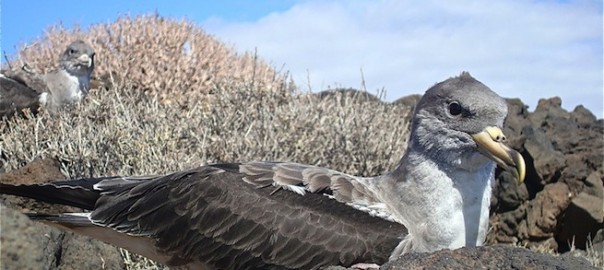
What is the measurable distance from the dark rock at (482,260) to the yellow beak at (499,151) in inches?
44.6

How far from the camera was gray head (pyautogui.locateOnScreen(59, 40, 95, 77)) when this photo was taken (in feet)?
36.7

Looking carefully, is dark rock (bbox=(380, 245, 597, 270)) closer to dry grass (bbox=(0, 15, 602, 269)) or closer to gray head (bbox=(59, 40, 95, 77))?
dry grass (bbox=(0, 15, 602, 269))

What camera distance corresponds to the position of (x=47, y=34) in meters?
13.8

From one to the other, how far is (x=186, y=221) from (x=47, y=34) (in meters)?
9.80

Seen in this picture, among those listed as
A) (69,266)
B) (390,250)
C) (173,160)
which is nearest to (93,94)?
(173,160)

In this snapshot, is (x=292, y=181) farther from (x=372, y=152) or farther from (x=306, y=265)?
(x=372, y=152)

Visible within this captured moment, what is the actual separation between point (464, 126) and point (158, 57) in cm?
817

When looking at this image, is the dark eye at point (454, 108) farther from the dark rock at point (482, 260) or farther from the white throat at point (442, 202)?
the dark rock at point (482, 260)

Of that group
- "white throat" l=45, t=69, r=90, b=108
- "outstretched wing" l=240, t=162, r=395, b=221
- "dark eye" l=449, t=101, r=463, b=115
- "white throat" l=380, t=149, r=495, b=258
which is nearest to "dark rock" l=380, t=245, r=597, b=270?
"white throat" l=380, t=149, r=495, b=258

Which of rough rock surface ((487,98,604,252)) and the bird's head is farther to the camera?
rough rock surface ((487,98,604,252))

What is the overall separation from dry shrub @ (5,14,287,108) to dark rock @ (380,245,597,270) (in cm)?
791

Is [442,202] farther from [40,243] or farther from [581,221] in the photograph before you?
[581,221]

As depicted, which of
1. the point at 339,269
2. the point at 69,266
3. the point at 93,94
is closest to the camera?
the point at 339,269

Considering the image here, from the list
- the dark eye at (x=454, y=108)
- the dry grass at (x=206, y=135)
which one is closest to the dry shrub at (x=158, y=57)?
the dry grass at (x=206, y=135)
